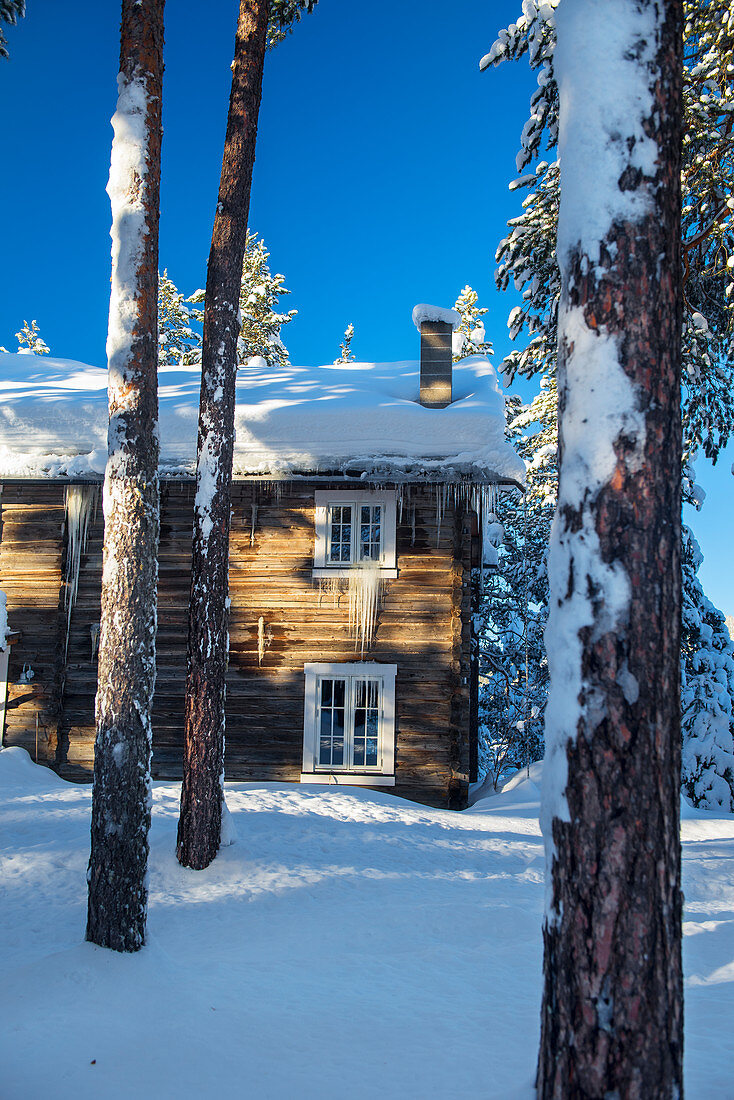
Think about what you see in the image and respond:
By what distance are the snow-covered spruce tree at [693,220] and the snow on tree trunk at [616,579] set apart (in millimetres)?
4898

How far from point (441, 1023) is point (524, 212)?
29.9 feet

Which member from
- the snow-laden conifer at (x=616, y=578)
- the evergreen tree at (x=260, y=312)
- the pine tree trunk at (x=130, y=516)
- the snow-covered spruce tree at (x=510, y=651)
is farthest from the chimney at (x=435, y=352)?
the evergreen tree at (x=260, y=312)

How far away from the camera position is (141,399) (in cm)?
589

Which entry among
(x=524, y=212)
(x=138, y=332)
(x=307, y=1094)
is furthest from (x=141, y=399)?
(x=524, y=212)

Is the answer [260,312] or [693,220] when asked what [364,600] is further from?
[260,312]

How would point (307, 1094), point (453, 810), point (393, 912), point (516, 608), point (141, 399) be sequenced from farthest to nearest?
point (516, 608) < point (453, 810) < point (393, 912) < point (141, 399) < point (307, 1094)

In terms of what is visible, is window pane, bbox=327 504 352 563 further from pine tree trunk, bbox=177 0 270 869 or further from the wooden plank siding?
pine tree trunk, bbox=177 0 270 869

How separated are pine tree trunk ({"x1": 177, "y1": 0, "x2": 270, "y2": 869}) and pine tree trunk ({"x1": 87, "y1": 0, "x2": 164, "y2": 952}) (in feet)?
4.32

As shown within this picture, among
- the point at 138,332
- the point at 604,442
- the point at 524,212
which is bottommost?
the point at 604,442

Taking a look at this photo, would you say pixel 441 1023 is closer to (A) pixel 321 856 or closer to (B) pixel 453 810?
(A) pixel 321 856

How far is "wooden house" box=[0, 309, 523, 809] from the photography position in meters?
11.9

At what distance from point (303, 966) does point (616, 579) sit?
4.07 metres

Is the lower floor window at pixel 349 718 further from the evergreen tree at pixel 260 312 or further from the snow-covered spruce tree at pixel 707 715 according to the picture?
the evergreen tree at pixel 260 312

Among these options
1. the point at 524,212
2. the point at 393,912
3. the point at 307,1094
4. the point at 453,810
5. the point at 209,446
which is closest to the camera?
the point at 307,1094
